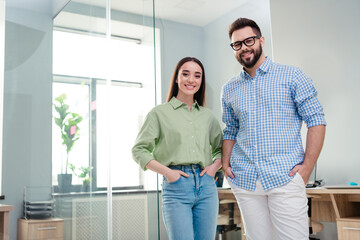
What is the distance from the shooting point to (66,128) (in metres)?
3.26

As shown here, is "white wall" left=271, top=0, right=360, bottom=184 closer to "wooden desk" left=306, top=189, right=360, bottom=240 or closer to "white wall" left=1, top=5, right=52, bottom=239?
"wooden desk" left=306, top=189, right=360, bottom=240

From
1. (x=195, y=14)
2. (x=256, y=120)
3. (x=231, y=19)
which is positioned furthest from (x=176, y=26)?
(x=256, y=120)

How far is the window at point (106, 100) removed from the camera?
2652 mm

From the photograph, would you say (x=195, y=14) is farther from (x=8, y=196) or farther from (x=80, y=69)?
(x=8, y=196)

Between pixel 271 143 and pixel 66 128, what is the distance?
7.50 feet

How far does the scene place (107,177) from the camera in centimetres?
277

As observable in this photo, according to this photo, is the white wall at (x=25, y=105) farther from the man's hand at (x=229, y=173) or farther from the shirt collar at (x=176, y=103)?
the man's hand at (x=229, y=173)

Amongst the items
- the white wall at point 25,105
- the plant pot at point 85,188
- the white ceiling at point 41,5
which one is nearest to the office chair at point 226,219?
the plant pot at point 85,188

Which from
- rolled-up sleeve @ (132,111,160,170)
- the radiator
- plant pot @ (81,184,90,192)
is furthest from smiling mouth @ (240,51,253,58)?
plant pot @ (81,184,90,192)

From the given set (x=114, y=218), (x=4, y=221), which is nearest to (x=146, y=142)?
(x=114, y=218)

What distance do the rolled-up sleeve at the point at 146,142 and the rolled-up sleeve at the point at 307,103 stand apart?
1.98 ft

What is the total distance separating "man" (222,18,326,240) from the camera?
4.45 feet

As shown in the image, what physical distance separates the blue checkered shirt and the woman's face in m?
0.23

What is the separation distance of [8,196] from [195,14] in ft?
7.79
